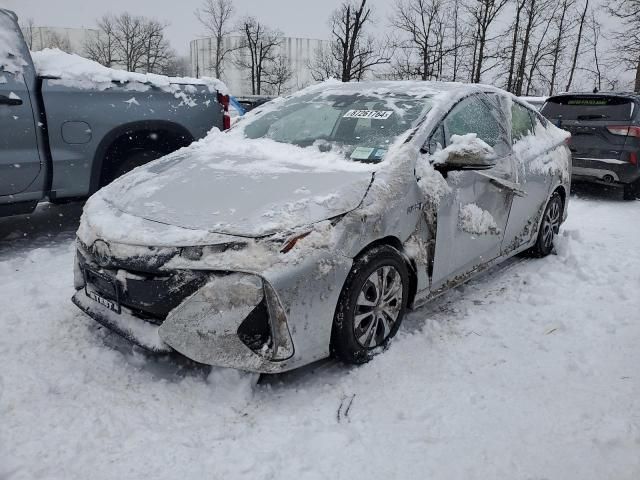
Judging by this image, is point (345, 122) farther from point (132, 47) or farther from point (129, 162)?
point (132, 47)

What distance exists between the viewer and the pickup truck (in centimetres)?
410

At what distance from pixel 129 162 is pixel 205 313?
3235mm

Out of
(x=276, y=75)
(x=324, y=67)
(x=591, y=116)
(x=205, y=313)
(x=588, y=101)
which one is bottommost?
(x=205, y=313)

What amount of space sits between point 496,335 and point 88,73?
13.3 feet

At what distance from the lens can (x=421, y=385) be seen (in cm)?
268

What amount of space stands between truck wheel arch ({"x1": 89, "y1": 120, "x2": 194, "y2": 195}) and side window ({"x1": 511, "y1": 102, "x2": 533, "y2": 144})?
3.17 metres

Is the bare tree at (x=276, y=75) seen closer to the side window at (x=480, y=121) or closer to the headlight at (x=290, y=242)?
the side window at (x=480, y=121)

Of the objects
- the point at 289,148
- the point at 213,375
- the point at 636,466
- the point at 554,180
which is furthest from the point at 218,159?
the point at 554,180

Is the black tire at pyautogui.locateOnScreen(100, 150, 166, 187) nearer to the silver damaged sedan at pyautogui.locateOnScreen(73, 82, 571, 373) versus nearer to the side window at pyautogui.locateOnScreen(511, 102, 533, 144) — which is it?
the silver damaged sedan at pyautogui.locateOnScreen(73, 82, 571, 373)

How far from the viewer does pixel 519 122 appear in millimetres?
4309

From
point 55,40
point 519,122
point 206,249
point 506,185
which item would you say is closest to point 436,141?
point 506,185

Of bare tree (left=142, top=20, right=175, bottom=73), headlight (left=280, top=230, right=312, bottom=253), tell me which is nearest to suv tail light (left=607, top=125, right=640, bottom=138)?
headlight (left=280, top=230, right=312, bottom=253)

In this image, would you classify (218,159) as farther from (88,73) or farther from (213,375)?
(88,73)

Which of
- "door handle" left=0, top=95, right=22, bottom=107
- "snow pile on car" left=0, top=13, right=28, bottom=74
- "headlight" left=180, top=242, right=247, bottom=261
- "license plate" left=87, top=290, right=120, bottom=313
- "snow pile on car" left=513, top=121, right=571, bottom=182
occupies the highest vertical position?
"snow pile on car" left=0, top=13, right=28, bottom=74
